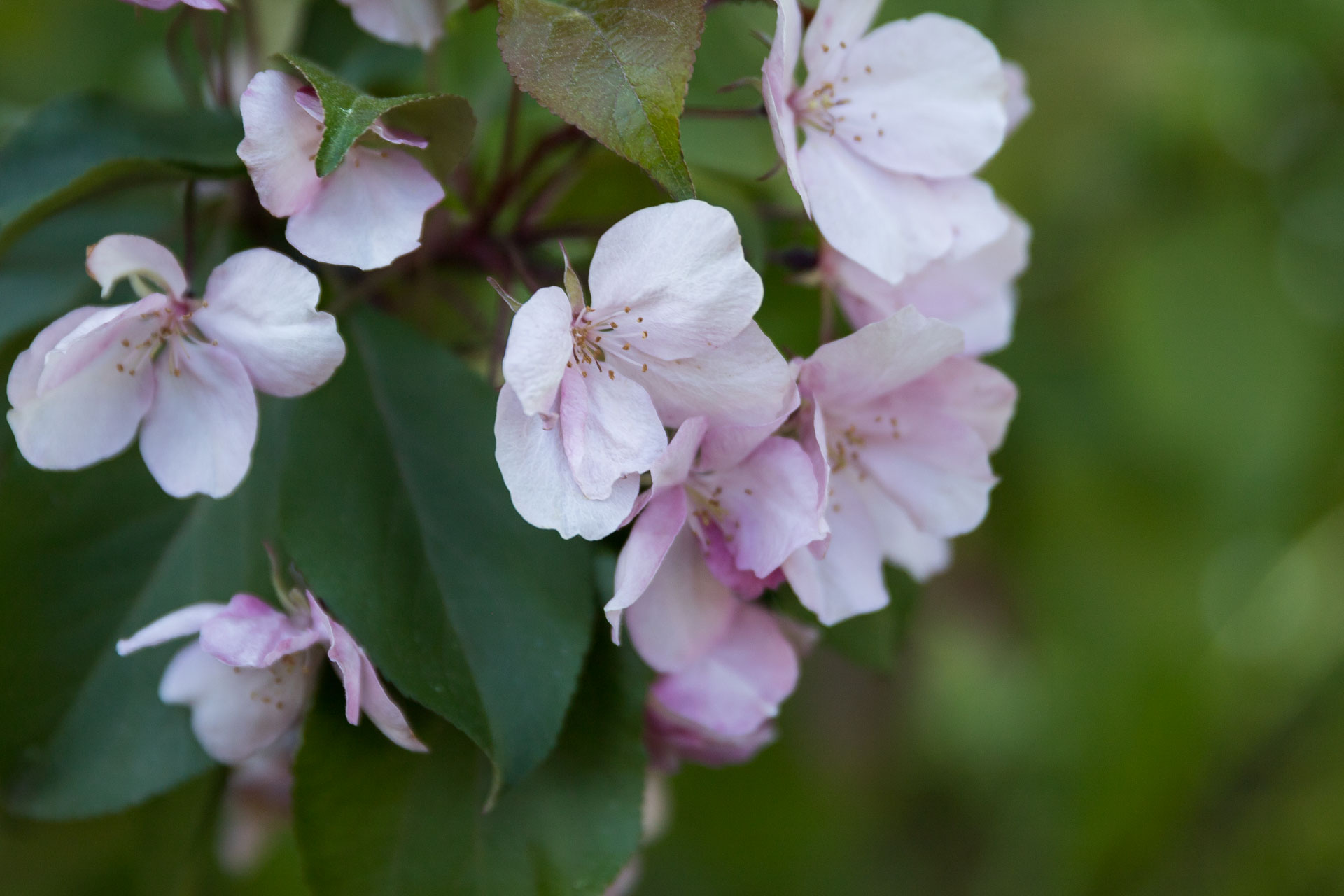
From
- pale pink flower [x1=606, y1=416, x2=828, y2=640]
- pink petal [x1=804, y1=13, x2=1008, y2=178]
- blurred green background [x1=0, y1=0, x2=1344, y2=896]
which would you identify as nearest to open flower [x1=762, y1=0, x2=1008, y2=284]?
pink petal [x1=804, y1=13, x2=1008, y2=178]

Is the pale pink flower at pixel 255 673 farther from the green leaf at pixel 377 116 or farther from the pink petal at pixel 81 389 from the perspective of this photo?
the green leaf at pixel 377 116

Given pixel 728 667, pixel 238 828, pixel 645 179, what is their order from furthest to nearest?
pixel 238 828 < pixel 645 179 < pixel 728 667

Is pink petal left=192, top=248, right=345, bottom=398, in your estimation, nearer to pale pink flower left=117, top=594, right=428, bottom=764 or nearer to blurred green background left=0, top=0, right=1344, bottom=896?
pale pink flower left=117, top=594, right=428, bottom=764

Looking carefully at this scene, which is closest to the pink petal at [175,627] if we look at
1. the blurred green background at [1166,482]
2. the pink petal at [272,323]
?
the pink petal at [272,323]

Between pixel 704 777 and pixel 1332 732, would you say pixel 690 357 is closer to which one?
pixel 704 777

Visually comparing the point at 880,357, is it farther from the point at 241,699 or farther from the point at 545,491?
the point at 241,699

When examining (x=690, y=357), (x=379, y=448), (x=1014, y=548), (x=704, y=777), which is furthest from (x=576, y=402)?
(x=1014, y=548)

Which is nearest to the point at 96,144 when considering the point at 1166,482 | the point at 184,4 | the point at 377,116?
the point at 184,4
